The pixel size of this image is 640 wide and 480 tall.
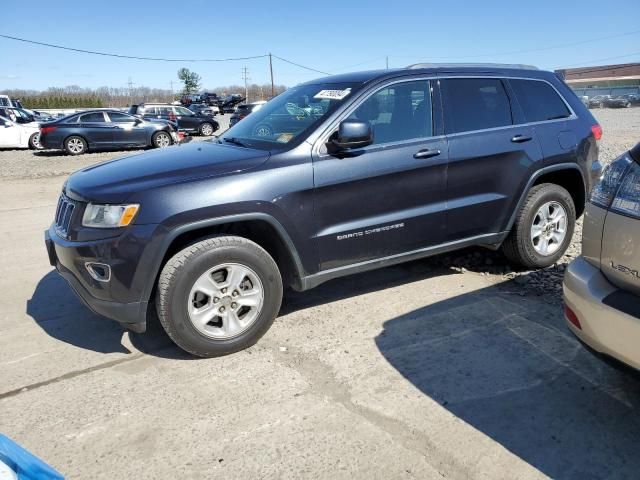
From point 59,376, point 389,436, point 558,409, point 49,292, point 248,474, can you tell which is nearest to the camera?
point 248,474

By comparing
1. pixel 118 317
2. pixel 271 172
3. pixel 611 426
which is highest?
pixel 271 172

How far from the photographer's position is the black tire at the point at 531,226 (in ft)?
15.0

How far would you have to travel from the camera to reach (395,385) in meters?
3.12

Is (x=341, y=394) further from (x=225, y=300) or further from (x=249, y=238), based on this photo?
(x=249, y=238)

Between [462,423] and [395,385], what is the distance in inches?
19.0

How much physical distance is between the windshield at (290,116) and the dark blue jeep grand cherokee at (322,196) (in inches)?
0.7

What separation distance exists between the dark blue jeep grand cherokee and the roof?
0.07ft

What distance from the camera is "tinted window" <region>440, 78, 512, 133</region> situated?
423 cm

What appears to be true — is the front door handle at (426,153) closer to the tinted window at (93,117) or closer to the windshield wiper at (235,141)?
the windshield wiper at (235,141)

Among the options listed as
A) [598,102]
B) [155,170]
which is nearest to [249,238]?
[155,170]

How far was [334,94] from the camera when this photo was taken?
3.99m

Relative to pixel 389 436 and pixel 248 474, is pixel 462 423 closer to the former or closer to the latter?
pixel 389 436

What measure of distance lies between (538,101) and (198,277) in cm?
343

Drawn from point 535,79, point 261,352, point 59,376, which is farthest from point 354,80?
point 59,376
